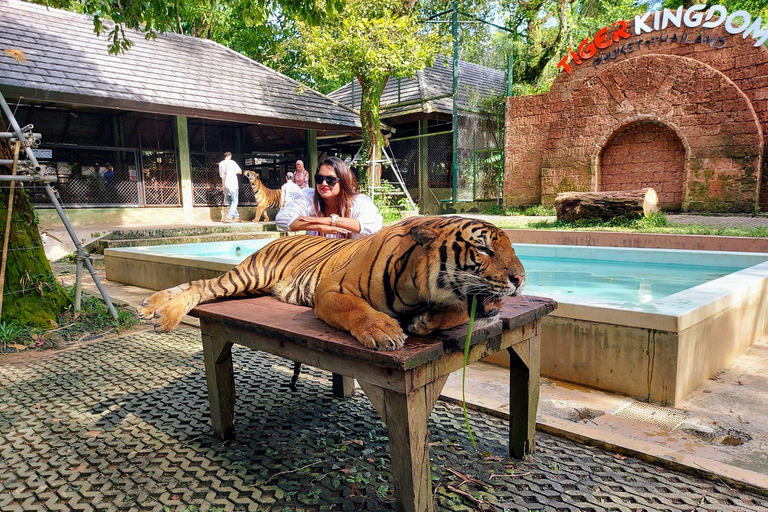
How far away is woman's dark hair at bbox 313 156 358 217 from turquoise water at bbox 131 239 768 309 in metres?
2.59

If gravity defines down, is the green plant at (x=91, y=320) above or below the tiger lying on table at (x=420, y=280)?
below

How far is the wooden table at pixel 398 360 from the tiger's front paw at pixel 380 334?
3 cm

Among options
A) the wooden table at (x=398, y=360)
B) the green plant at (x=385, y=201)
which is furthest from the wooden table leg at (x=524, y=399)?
A: the green plant at (x=385, y=201)

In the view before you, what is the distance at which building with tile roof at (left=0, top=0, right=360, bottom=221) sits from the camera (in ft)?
35.9

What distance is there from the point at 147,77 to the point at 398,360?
521 inches

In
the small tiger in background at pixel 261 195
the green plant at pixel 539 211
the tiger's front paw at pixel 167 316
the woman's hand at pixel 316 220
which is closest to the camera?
the tiger's front paw at pixel 167 316

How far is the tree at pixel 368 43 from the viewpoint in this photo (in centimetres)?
1161

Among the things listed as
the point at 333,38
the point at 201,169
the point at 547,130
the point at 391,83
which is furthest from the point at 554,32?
the point at 201,169

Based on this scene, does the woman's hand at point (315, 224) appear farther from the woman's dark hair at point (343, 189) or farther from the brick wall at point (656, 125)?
the brick wall at point (656, 125)

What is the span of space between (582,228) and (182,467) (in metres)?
8.89

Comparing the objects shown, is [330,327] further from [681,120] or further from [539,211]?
[681,120]

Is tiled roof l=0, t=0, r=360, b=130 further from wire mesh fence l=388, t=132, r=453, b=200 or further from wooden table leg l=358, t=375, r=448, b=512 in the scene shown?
wooden table leg l=358, t=375, r=448, b=512

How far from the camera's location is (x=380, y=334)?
1.64m

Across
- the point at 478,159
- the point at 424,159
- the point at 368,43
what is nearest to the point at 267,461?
the point at 368,43
